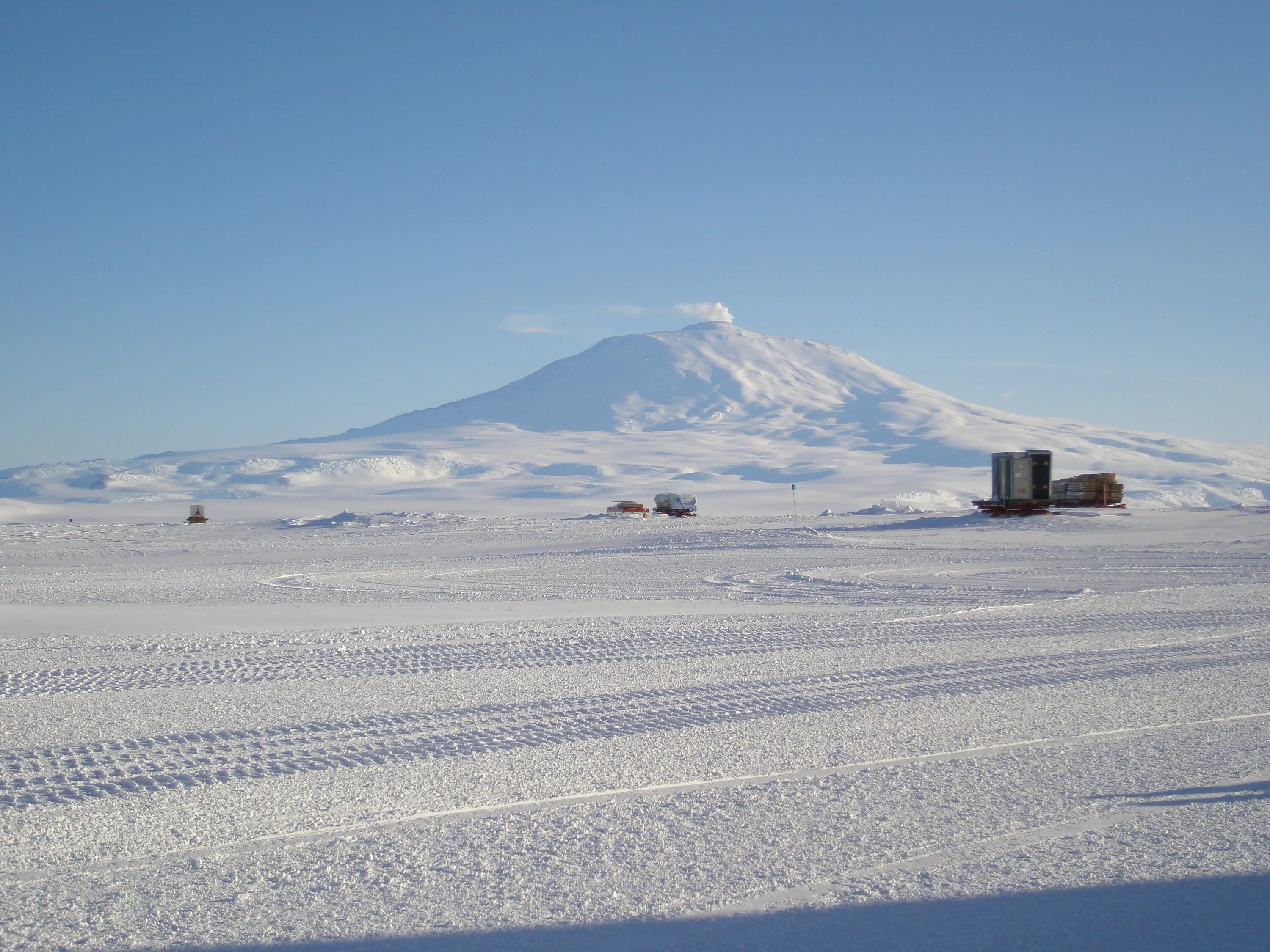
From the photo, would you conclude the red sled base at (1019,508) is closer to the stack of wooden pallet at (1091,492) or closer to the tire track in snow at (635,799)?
the stack of wooden pallet at (1091,492)

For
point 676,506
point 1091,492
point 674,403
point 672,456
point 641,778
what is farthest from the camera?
point 674,403

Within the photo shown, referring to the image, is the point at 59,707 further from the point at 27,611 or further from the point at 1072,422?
the point at 1072,422

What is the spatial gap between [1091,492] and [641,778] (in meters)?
33.1

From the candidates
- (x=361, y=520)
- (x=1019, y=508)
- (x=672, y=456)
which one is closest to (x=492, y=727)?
(x=1019, y=508)

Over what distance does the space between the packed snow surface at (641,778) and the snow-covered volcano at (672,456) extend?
5675cm

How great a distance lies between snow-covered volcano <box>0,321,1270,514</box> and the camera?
10238 centimetres

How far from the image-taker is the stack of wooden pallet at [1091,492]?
111 ft

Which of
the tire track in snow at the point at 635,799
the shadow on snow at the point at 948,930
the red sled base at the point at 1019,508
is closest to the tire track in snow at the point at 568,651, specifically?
the tire track in snow at the point at 635,799

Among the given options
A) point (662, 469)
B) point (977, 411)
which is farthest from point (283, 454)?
point (977, 411)

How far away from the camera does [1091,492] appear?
111ft

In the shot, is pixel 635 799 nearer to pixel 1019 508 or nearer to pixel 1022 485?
pixel 1019 508

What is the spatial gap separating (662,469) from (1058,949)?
12187cm

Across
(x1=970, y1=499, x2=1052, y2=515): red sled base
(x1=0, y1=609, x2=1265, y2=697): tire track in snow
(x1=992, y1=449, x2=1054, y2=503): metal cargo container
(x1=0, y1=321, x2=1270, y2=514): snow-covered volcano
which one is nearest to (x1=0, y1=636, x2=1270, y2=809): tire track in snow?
(x1=0, y1=609, x2=1265, y2=697): tire track in snow

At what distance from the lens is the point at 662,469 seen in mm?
124812
